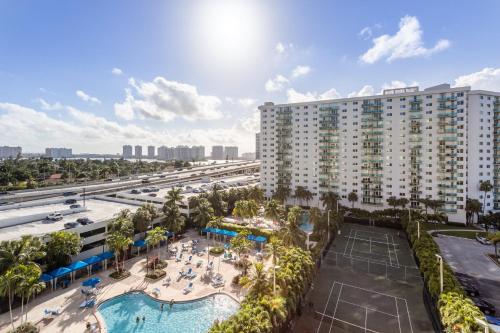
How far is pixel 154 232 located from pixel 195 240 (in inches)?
523

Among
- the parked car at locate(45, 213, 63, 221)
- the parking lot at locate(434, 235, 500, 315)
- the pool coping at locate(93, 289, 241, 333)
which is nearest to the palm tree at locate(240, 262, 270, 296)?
the pool coping at locate(93, 289, 241, 333)

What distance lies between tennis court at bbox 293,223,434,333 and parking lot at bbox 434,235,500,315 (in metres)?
7.27

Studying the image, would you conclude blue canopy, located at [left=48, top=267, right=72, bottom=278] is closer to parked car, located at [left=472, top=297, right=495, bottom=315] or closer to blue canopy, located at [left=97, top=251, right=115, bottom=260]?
blue canopy, located at [left=97, top=251, right=115, bottom=260]

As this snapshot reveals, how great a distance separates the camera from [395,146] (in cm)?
7612

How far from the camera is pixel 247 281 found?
25.6 meters

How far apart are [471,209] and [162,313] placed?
7908cm

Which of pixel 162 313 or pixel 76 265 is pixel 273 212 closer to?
pixel 162 313

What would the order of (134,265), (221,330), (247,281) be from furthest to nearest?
(134,265), (247,281), (221,330)

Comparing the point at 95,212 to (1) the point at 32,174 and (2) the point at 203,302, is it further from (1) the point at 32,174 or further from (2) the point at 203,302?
(1) the point at 32,174

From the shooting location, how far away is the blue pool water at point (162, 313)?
27406 mm

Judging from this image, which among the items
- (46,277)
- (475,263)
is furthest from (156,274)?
(475,263)

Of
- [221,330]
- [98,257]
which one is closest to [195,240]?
[98,257]

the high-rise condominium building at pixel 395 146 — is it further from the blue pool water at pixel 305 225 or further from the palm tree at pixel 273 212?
the palm tree at pixel 273 212

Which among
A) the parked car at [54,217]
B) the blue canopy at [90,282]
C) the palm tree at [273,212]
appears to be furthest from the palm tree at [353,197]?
the parked car at [54,217]
